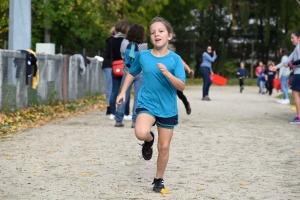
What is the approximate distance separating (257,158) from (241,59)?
43.1m

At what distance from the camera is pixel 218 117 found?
55.1ft

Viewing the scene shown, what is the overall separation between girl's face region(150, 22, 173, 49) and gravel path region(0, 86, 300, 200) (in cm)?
134

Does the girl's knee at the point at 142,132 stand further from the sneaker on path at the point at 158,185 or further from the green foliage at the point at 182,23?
the green foliage at the point at 182,23

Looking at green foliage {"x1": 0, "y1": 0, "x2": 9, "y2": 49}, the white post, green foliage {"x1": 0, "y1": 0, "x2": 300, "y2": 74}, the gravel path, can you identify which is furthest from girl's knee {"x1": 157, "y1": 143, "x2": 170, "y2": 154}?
green foliage {"x1": 0, "y1": 0, "x2": 9, "y2": 49}

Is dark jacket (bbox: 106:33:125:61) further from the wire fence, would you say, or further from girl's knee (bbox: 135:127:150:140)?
girl's knee (bbox: 135:127:150:140)

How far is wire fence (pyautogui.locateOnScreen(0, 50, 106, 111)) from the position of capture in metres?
14.8

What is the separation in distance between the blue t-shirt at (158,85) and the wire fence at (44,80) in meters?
7.43

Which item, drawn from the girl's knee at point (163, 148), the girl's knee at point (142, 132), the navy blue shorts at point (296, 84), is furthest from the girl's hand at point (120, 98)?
the navy blue shorts at point (296, 84)

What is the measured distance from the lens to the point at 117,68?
14.4 meters

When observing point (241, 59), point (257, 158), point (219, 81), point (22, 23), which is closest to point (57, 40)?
point (219, 81)

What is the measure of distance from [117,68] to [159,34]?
7.17 metres

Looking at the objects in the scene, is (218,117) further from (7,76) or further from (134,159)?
(134,159)

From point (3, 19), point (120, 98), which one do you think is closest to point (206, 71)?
point (3, 19)

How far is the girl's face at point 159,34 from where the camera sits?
728cm
